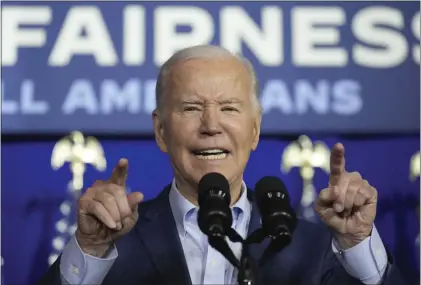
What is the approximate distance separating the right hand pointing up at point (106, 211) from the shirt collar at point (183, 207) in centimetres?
28

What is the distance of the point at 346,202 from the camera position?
4.94ft

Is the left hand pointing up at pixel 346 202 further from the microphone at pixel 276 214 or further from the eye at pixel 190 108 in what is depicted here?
the eye at pixel 190 108

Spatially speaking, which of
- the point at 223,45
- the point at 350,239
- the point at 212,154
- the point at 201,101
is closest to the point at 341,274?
the point at 350,239

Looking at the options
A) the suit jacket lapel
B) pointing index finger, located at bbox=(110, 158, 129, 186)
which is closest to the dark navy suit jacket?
the suit jacket lapel

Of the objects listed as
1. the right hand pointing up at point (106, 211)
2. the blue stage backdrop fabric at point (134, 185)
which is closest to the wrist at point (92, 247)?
the right hand pointing up at point (106, 211)

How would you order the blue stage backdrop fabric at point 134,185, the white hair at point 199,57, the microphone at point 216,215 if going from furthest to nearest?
the blue stage backdrop fabric at point 134,185 → the white hair at point 199,57 → the microphone at point 216,215

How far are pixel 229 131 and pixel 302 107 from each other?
2.45ft

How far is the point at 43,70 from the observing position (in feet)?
7.97

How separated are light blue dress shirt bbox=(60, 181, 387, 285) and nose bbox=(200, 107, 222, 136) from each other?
19 cm

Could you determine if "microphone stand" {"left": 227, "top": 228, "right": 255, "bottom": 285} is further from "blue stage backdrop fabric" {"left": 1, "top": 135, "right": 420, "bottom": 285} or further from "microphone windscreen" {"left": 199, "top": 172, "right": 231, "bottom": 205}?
"blue stage backdrop fabric" {"left": 1, "top": 135, "right": 420, "bottom": 285}

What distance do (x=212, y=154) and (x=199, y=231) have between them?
189 millimetres

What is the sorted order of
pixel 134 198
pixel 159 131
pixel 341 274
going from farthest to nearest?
pixel 159 131, pixel 341 274, pixel 134 198

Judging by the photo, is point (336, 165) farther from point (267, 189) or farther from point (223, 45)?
point (223, 45)

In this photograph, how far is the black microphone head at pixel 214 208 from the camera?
1.19 meters
